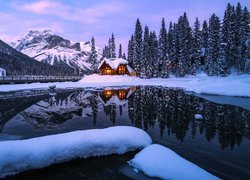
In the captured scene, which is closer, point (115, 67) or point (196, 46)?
point (196, 46)

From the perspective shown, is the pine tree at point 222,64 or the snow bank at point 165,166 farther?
the pine tree at point 222,64

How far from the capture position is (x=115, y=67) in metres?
78.9

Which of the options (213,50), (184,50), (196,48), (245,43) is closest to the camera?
(245,43)

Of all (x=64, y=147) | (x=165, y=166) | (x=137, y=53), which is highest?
(x=137, y=53)

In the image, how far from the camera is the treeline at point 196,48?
212 feet

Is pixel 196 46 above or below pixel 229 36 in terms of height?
below

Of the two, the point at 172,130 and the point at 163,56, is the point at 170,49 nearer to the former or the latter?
the point at 163,56

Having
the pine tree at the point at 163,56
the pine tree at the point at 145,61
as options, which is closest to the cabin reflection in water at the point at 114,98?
the pine tree at the point at 163,56

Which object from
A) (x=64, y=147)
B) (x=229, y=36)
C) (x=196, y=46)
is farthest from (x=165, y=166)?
(x=196, y=46)

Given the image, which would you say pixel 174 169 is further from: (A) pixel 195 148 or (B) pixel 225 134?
(B) pixel 225 134

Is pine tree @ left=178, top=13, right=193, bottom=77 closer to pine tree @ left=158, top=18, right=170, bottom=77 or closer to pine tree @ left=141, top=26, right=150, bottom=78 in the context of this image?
pine tree @ left=158, top=18, right=170, bottom=77

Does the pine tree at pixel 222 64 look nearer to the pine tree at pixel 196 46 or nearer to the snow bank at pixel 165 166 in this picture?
the pine tree at pixel 196 46

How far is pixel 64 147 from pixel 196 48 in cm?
7399

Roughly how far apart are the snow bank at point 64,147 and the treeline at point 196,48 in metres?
58.4
